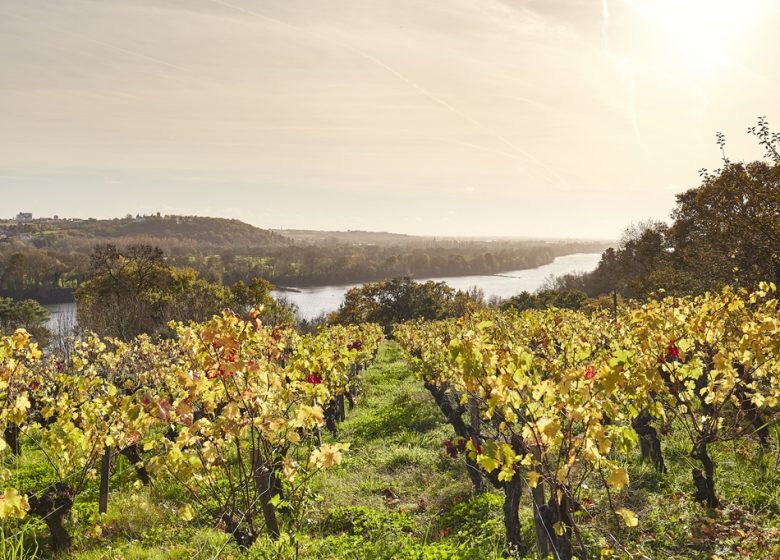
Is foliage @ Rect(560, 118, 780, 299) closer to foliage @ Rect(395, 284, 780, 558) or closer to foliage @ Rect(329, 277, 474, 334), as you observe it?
foliage @ Rect(395, 284, 780, 558)

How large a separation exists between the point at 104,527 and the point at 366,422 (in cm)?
850

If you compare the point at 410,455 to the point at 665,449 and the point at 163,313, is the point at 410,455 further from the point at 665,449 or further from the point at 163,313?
the point at 163,313

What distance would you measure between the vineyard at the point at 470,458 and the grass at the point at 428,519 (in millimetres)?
40

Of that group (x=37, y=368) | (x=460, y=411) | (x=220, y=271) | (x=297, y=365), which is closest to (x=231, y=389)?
(x=297, y=365)

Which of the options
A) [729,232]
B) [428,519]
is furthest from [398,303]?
[428,519]

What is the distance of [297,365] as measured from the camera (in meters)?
6.52

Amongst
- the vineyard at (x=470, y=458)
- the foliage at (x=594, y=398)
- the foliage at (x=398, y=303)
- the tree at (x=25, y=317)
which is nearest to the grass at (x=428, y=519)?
the vineyard at (x=470, y=458)

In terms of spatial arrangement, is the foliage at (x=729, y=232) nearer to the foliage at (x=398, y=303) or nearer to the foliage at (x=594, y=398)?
the foliage at (x=594, y=398)

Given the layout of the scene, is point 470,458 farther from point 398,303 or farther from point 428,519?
point 398,303

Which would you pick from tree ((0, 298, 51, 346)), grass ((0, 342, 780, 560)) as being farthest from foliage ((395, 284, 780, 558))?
tree ((0, 298, 51, 346))

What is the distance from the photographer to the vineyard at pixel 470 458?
4.59 m

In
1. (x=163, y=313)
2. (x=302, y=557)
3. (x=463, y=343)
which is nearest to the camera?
(x=463, y=343)

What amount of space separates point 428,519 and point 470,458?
1.59 metres

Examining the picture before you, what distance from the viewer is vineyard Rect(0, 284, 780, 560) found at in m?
4.59
